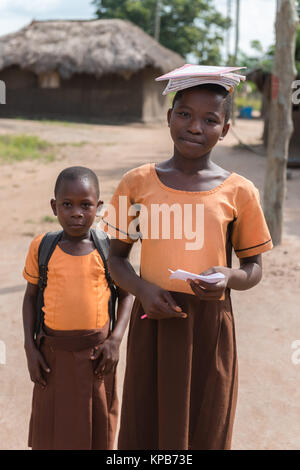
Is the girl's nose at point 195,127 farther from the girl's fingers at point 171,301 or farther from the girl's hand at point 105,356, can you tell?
the girl's hand at point 105,356

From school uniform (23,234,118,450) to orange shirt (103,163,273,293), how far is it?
1.14 feet

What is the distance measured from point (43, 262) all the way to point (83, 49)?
62.6 ft

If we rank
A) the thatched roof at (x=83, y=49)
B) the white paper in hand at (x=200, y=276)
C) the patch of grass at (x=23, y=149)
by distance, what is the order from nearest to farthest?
the white paper in hand at (x=200, y=276) < the patch of grass at (x=23, y=149) < the thatched roof at (x=83, y=49)

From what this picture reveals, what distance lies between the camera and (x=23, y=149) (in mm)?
11680

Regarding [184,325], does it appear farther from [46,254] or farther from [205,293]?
[46,254]

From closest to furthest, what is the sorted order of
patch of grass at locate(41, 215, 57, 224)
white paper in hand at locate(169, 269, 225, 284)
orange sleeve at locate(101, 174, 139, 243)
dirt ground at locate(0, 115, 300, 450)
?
white paper in hand at locate(169, 269, 225, 284)
orange sleeve at locate(101, 174, 139, 243)
dirt ground at locate(0, 115, 300, 450)
patch of grass at locate(41, 215, 57, 224)

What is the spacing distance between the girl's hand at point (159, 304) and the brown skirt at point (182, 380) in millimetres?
74

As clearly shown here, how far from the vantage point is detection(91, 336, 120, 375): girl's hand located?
1.77m

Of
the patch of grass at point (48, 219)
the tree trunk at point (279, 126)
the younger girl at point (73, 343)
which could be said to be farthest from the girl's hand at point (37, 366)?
the patch of grass at point (48, 219)

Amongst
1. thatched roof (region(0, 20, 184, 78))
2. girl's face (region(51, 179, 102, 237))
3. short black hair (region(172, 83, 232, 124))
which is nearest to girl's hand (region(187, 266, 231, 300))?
short black hair (region(172, 83, 232, 124))

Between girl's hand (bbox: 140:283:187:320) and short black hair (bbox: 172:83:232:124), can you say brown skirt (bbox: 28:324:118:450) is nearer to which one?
girl's hand (bbox: 140:283:187:320)

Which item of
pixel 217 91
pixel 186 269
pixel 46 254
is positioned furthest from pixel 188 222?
pixel 46 254

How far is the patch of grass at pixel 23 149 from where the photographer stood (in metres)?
10.8

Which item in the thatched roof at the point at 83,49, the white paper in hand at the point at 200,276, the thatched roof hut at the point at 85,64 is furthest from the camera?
the thatched roof hut at the point at 85,64
